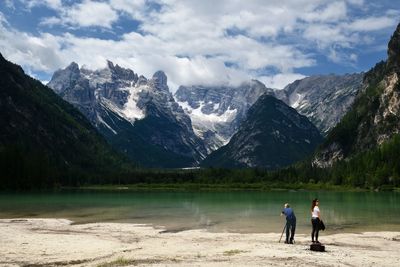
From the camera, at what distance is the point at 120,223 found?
222 feet

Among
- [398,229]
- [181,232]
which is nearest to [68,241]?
[181,232]

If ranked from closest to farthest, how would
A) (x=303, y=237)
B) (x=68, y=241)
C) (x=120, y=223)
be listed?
(x=68, y=241) → (x=303, y=237) → (x=120, y=223)

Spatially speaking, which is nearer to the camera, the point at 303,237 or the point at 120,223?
the point at 303,237

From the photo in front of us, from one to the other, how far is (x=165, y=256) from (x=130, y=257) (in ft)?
8.50

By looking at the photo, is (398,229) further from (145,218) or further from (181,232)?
(145,218)

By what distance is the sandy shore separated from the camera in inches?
1326

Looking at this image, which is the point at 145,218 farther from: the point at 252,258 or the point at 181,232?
the point at 252,258

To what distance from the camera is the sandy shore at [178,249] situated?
3369cm

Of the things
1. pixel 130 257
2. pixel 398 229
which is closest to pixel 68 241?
pixel 130 257

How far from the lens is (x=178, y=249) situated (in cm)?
4050

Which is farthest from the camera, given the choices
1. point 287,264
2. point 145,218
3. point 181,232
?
point 145,218

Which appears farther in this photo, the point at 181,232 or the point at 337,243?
the point at 181,232

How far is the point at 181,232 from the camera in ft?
190

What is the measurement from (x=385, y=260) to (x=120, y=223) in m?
40.8
